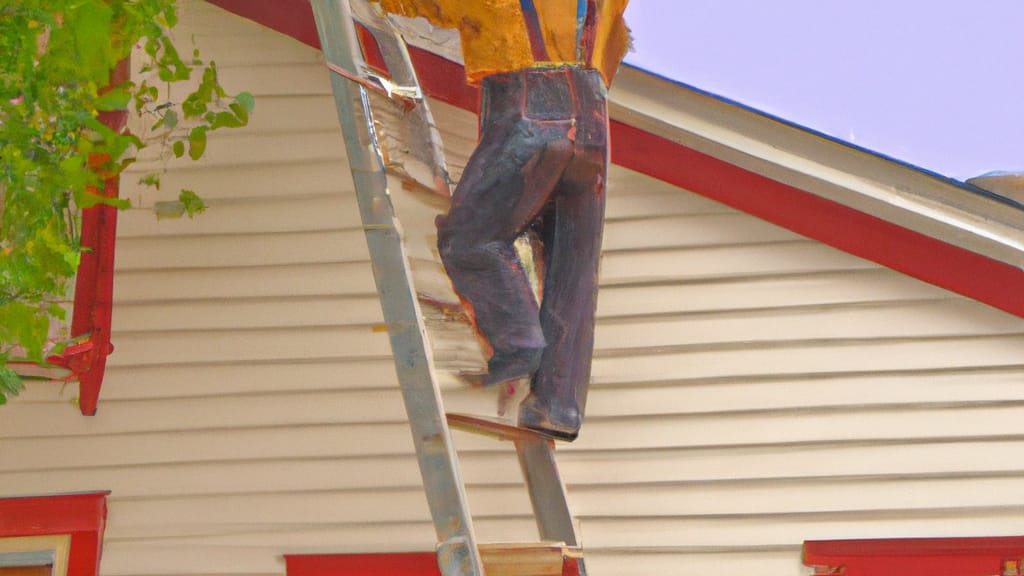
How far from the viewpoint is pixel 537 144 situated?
2768 mm

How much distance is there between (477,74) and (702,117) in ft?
5.68

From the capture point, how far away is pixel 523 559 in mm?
2557

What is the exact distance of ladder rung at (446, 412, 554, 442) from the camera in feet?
8.71

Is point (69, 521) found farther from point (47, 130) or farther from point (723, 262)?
point (723, 262)

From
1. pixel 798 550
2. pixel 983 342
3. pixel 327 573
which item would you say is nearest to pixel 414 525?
pixel 327 573

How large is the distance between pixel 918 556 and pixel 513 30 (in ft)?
8.14

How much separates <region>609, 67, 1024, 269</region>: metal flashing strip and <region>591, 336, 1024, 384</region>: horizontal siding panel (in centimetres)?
33

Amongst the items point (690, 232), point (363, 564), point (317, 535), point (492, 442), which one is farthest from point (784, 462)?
point (317, 535)

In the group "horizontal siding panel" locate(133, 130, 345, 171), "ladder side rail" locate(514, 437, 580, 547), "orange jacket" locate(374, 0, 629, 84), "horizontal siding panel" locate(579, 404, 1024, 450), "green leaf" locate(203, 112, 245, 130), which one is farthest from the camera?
"horizontal siding panel" locate(133, 130, 345, 171)

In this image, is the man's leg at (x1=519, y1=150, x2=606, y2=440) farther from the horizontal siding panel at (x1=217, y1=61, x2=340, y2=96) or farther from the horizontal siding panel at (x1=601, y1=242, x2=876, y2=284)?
the horizontal siding panel at (x1=217, y1=61, x2=340, y2=96)

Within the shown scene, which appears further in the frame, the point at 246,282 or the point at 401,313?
the point at 246,282

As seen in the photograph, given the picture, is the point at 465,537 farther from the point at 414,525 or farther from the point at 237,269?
the point at 237,269

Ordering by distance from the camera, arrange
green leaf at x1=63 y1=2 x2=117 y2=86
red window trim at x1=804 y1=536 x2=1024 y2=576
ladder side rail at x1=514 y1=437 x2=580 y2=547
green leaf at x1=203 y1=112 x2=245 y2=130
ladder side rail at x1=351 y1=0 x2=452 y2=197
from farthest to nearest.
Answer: red window trim at x1=804 y1=536 x2=1024 y2=576, green leaf at x1=203 y1=112 x2=245 y2=130, green leaf at x1=63 y1=2 x2=117 y2=86, ladder side rail at x1=514 y1=437 x2=580 y2=547, ladder side rail at x1=351 y1=0 x2=452 y2=197

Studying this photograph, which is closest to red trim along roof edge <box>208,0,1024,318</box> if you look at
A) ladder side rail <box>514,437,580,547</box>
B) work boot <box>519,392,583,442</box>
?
ladder side rail <box>514,437,580,547</box>
